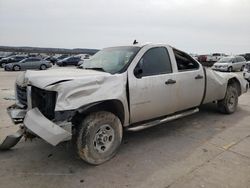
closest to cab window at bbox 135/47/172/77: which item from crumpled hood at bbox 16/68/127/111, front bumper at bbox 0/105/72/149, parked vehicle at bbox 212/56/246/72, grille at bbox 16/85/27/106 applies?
crumpled hood at bbox 16/68/127/111

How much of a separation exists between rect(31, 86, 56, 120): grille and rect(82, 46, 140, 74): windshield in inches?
44.1

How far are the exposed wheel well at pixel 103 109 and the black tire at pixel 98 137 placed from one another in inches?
3.8

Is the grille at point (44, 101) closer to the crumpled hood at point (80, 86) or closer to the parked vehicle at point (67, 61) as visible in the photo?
the crumpled hood at point (80, 86)

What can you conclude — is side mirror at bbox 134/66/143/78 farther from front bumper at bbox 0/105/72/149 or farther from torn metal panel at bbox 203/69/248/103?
torn metal panel at bbox 203/69/248/103

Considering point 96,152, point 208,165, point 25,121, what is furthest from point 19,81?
point 208,165

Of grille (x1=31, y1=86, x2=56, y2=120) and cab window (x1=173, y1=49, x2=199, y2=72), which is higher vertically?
cab window (x1=173, y1=49, x2=199, y2=72)

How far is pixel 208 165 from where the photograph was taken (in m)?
3.96

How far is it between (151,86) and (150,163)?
4.24 feet

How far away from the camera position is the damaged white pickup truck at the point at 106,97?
3.64 m

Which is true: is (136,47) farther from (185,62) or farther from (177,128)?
(177,128)

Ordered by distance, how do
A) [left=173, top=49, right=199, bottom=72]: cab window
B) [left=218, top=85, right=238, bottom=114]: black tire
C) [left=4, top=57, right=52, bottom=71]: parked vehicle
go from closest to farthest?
[left=173, top=49, right=199, bottom=72]: cab window < [left=218, top=85, right=238, bottom=114]: black tire < [left=4, top=57, right=52, bottom=71]: parked vehicle

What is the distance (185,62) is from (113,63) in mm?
1709

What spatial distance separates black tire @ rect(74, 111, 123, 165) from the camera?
12.5ft

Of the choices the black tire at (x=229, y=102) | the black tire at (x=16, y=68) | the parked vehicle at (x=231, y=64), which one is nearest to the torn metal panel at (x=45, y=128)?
the black tire at (x=229, y=102)
